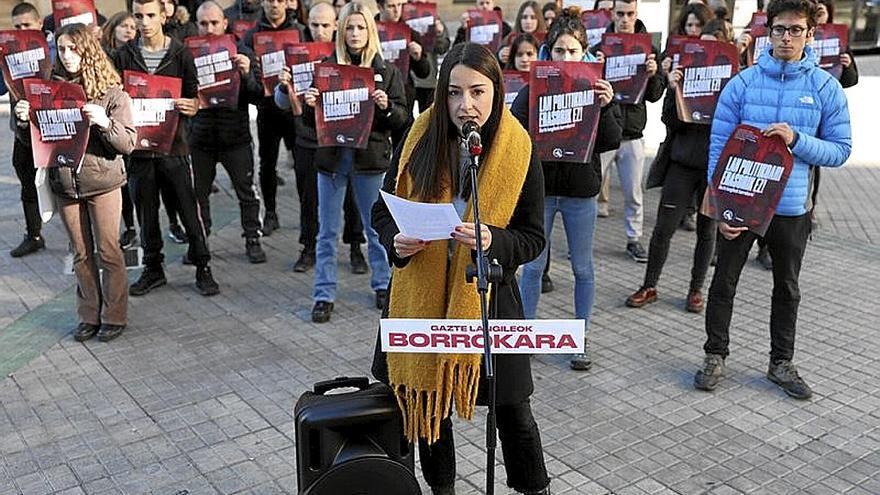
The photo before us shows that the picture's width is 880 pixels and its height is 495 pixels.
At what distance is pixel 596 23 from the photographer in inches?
308

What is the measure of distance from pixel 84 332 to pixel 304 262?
75.8 inches

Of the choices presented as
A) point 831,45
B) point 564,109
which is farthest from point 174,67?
point 831,45

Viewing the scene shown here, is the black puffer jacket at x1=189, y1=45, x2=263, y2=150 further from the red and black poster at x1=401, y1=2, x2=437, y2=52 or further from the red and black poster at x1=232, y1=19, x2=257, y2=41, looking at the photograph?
the red and black poster at x1=401, y1=2, x2=437, y2=52

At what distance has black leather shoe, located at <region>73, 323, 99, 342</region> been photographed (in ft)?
18.7

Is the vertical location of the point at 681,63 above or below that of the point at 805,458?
above

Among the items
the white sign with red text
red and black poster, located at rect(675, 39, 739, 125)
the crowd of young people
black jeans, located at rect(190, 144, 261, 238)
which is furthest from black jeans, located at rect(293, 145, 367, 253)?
the white sign with red text

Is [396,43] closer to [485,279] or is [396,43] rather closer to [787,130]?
[787,130]

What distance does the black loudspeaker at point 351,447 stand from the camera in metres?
3.13

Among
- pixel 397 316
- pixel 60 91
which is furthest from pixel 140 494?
pixel 60 91

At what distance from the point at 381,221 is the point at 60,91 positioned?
290 cm

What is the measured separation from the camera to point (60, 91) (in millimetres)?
5270

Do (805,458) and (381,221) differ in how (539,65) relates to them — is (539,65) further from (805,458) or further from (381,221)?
(805,458)

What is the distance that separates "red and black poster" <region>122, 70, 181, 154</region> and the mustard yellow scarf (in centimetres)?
347

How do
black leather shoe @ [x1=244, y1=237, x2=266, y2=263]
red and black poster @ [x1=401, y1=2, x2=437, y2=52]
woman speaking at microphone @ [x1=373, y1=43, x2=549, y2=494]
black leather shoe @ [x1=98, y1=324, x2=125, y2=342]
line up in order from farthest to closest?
1. red and black poster @ [x1=401, y1=2, x2=437, y2=52]
2. black leather shoe @ [x1=244, y1=237, x2=266, y2=263]
3. black leather shoe @ [x1=98, y1=324, x2=125, y2=342]
4. woman speaking at microphone @ [x1=373, y1=43, x2=549, y2=494]
